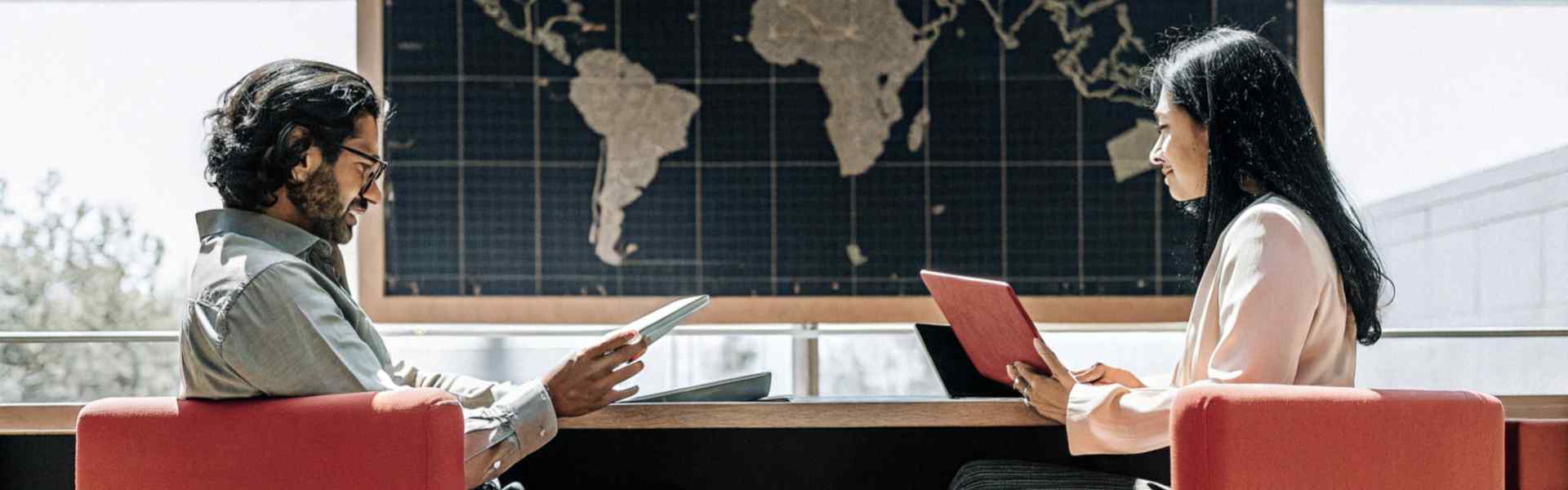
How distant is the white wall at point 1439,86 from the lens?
3.84 meters

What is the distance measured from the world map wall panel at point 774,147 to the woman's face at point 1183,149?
1706mm

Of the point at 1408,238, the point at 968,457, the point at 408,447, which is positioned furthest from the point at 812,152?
the point at 408,447

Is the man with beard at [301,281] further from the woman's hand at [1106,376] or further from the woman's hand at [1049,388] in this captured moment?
the woman's hand at [1106,376]

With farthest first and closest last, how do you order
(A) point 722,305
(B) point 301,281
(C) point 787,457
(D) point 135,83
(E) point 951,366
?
(D) point 135,83
(A) point 722,305
(C) point 787,457
(E) point 951,366
(B) point 301,281

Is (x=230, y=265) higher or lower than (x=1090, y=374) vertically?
higher

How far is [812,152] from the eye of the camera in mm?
3650

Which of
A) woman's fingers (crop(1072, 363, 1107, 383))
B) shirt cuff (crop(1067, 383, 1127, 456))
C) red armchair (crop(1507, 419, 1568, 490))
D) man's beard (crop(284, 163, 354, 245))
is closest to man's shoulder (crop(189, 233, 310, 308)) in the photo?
man's beard (crop(284, 163, 354, 245))

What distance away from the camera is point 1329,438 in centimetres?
144

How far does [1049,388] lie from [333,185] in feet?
3.24

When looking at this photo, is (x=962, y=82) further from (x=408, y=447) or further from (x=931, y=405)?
(x=408, y=447)

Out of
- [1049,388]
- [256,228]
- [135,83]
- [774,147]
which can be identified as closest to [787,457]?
[1049,388]

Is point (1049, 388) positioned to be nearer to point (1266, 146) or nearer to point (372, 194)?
point (1266, 146)

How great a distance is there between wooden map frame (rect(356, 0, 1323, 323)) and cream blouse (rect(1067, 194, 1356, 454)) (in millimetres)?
1867

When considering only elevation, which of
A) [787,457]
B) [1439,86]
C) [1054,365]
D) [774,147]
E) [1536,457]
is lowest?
[787,457]
